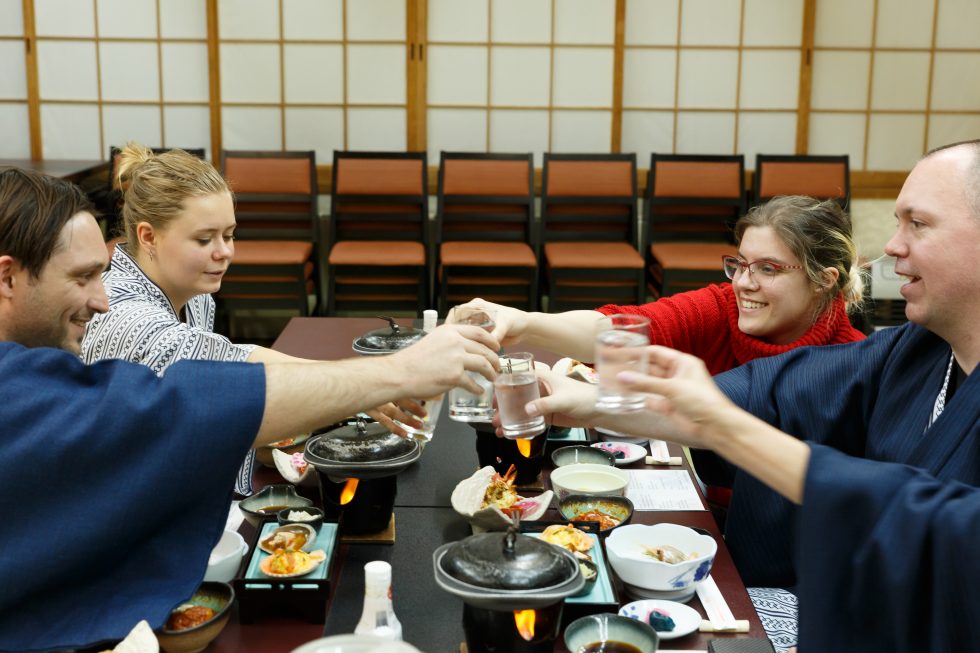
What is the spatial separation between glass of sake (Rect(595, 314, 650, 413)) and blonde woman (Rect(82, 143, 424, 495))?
3.45ft

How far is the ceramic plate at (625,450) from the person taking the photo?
2471 millimetres

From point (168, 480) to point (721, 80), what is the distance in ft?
17.8

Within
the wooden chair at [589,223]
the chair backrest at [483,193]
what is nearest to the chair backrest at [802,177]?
the wooden chair at [589,223]

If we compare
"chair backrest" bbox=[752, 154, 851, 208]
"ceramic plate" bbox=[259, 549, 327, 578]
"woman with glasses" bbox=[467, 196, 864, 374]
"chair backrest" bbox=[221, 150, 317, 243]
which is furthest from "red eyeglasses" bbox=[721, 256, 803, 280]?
"chair backrest" bbox=[221, 150, 317, 243]

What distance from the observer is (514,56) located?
20.9 ft

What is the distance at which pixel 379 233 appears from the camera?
6031 mm

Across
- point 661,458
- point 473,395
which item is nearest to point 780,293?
point 661,458

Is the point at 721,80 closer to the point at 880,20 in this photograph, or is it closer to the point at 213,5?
the point at 880,20

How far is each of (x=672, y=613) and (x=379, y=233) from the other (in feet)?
14.7

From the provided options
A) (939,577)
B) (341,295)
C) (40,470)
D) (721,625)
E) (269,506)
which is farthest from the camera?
(341,295)

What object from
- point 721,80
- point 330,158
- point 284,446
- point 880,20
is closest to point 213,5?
point 330,158

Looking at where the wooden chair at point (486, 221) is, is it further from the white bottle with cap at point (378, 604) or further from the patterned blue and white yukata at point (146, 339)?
the white bottle with cap at point (378, 604)

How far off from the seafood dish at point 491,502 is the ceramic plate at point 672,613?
34cm

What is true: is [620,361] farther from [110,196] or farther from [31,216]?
[110,196]
